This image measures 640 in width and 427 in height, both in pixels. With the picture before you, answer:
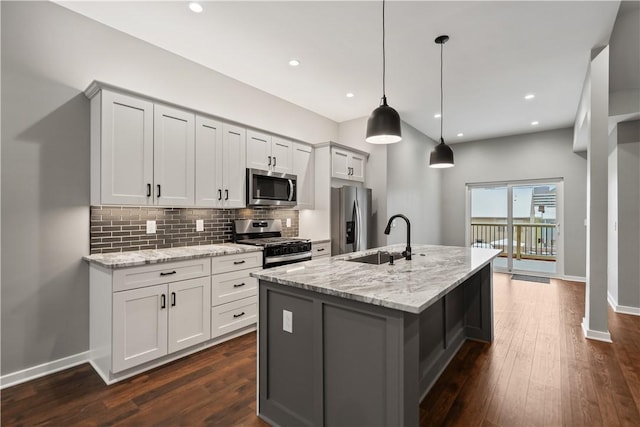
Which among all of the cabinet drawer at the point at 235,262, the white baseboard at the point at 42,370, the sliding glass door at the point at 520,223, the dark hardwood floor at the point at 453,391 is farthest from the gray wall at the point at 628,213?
the white baseboard at the point at 42,370

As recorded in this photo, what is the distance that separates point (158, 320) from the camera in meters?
2.55

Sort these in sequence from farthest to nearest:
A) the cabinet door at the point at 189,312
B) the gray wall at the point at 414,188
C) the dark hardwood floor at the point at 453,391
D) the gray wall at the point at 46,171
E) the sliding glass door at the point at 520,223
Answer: the sliding glass door at the point at 520,223 < the gray wall at the point at 414,188 < the cabinet door at the point at 189,312 < the gray wall at the point at 46,171 < the dark hardwood floor at the point at 453,391

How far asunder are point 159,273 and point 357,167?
3.42 meters

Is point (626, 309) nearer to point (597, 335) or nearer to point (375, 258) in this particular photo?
point (597, 335)

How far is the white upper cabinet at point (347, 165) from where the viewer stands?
4.54m

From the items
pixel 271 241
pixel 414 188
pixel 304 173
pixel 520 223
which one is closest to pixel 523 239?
pixel 520 223

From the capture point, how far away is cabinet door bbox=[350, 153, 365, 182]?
16.2 feet

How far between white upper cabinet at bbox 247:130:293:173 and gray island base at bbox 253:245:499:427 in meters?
1.89

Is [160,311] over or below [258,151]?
below

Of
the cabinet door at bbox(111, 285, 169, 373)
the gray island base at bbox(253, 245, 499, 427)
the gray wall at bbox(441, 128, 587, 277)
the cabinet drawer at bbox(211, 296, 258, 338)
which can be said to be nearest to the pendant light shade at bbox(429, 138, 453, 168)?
the gray island base at bbox(253, 245, 499, 427)

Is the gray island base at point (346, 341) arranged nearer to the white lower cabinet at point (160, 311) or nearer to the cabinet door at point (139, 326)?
the white lower cabinet at point (160, 311)

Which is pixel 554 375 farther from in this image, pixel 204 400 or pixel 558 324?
pixel 204 400

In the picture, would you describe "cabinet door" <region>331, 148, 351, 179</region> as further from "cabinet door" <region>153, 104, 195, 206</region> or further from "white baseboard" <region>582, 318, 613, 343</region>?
"white baseboard" <region>582, 318, 613, 343</region>

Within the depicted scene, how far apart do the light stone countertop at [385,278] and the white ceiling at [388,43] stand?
2.10 m
